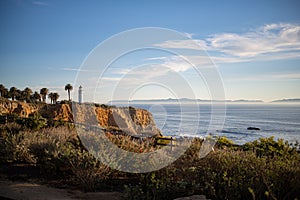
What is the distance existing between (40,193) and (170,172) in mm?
2764

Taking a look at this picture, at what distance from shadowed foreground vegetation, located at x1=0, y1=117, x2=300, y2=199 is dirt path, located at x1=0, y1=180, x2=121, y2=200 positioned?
0.32 meters

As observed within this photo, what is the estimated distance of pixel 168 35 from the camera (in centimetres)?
931

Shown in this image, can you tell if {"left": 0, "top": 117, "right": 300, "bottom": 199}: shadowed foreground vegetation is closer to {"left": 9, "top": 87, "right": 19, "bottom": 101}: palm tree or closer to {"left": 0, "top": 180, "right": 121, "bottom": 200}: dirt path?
{"left": 0, "top": 180, "right": 121, "bottom": 200}: dirt path

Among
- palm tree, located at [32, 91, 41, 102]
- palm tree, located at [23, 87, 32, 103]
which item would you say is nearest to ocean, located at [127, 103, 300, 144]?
palm tree, located at [32, 91, 41, 102]

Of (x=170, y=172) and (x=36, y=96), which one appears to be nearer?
(x=170, y=172)

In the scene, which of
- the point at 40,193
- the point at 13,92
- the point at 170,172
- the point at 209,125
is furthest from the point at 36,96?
the point at 170,172

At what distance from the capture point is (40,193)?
570cm

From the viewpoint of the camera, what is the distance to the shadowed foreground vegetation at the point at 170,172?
197 inches

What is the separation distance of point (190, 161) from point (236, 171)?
1.43m

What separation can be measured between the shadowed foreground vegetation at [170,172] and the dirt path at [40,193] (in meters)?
0.32

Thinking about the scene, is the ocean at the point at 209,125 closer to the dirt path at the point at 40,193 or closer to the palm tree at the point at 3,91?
the dirt path at the point at 40,193

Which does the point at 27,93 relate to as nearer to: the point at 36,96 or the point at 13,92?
the point at 36,96

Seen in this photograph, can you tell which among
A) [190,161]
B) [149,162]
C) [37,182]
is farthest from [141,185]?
[37,182]

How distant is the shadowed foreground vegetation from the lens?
5000 mm
